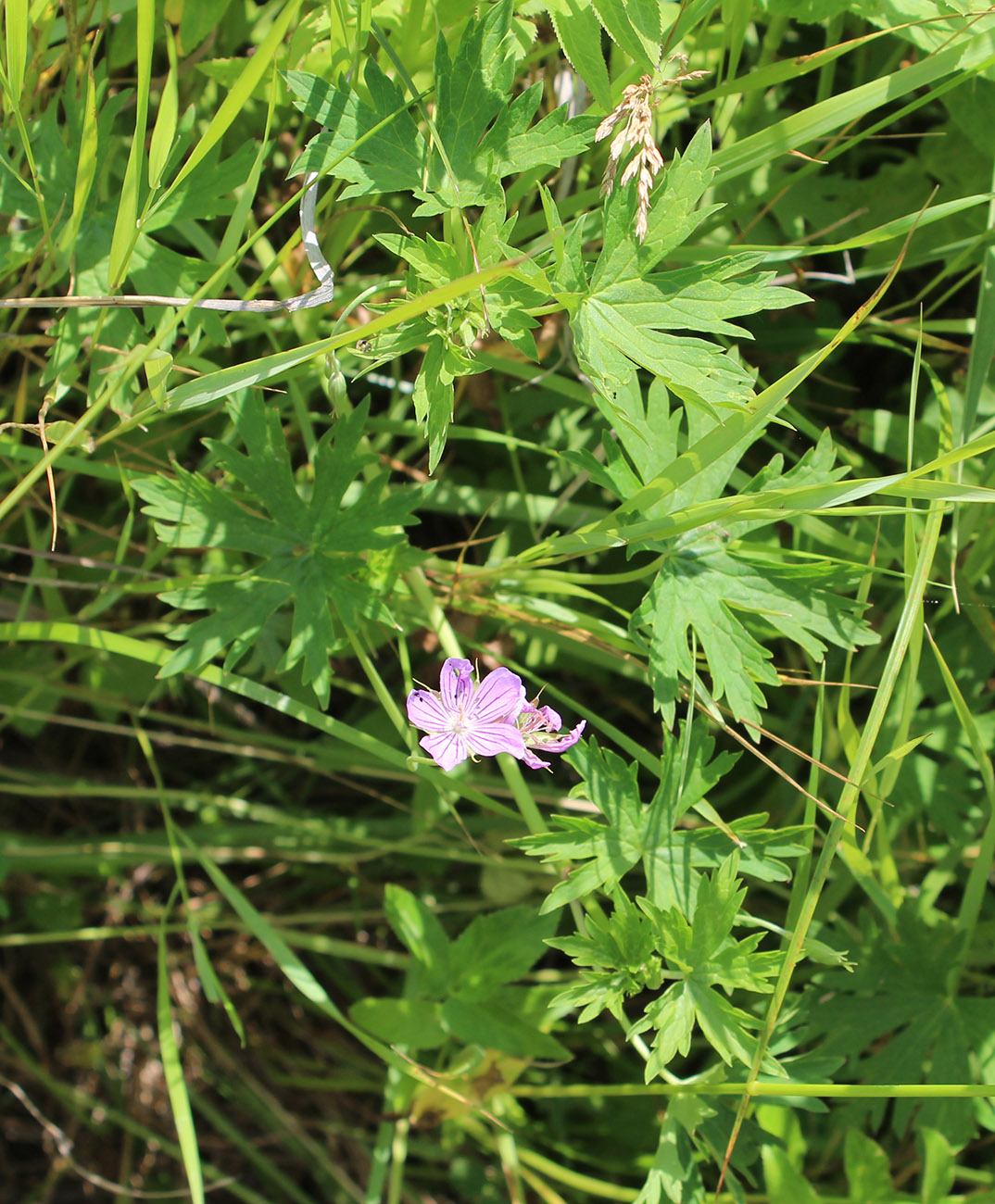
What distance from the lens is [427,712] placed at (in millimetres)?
1560

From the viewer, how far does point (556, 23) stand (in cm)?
158

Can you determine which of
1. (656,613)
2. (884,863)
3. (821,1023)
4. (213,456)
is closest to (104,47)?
(213,456)

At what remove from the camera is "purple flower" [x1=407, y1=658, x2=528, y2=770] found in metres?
1.49

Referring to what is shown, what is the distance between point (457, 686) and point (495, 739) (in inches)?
5.4

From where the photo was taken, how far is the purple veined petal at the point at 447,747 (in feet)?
4.80

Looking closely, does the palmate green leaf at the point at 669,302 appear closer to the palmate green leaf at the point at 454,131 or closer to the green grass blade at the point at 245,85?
the palmate green leaf at the point at 454,131

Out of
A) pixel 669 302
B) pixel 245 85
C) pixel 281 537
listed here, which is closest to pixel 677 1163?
pixel 281 537

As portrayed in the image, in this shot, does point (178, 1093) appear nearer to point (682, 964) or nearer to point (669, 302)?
point (682, 964)

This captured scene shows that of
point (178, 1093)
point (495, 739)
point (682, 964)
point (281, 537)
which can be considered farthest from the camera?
point (178, 1093)

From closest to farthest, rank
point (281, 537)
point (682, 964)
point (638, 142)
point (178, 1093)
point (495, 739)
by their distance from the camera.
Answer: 1. point (638, 142)
2. point (495, 739)
3. point (682, 964)
4. point (281, 537)
5. point (178, 1093)

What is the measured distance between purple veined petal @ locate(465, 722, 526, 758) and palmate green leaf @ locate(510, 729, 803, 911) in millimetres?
247

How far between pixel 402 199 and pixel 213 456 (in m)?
0.73

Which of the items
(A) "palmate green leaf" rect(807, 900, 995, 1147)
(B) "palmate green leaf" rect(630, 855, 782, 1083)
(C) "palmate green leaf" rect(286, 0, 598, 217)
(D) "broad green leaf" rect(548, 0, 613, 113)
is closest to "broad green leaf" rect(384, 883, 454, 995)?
(B) "palmate green leaf" rect(630, 855, 782, 1083)

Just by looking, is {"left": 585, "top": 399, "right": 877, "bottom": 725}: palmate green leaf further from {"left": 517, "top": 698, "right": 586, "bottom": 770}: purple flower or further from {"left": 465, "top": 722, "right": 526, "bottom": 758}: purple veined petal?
{"left": 465, "top": 722, "right": 526, "bottom": 758}: purple veined petal
